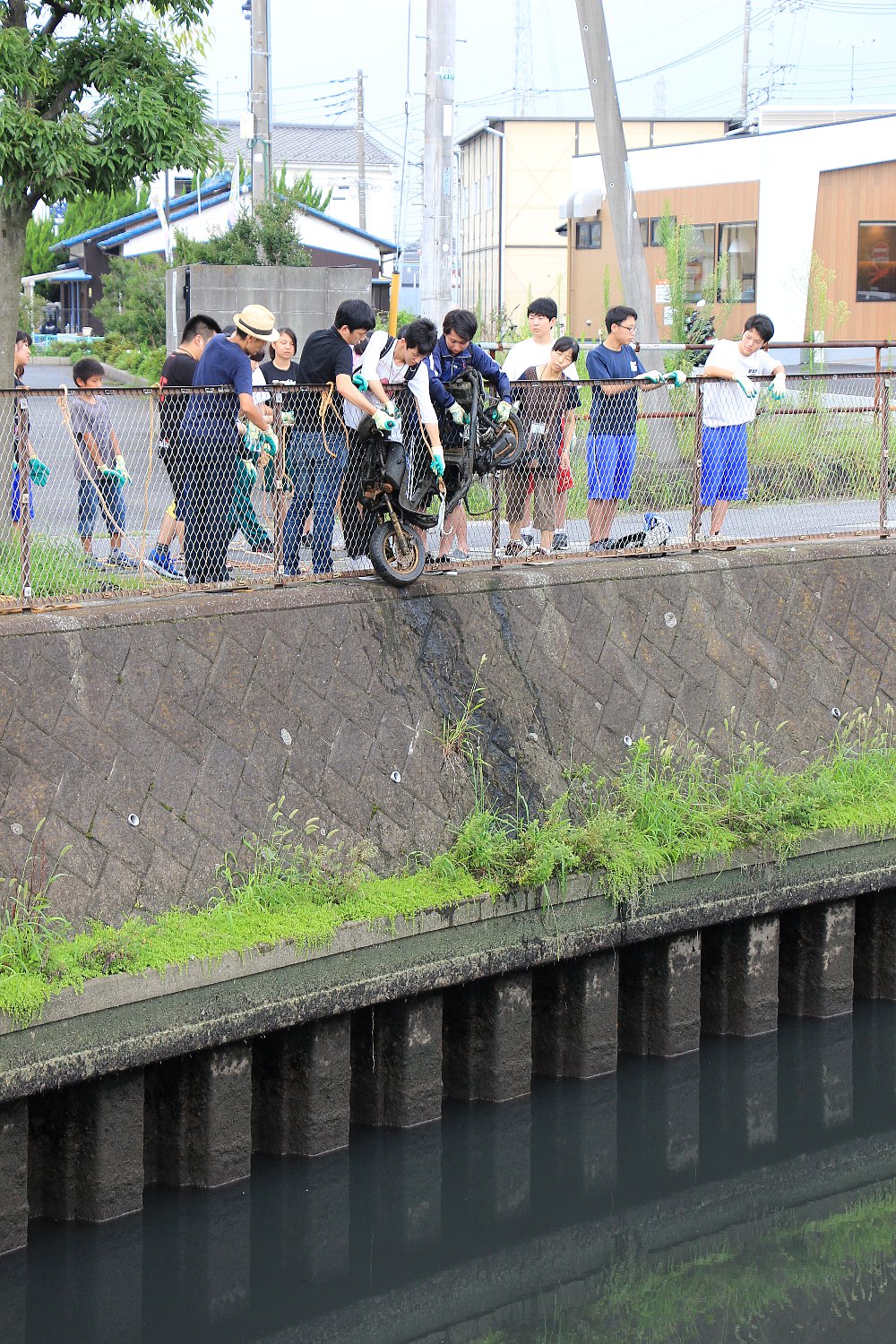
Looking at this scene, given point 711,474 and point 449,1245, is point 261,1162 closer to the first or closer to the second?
point 449,1245

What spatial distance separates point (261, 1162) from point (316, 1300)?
650mm

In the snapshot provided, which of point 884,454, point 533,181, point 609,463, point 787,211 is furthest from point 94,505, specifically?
point 533,181

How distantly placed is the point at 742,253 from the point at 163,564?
2617cm

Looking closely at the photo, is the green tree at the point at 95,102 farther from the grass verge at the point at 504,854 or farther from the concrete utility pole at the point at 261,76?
the concrete utility pole at the point at 261,76

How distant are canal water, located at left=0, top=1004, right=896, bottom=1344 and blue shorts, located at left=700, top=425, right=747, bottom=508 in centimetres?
319

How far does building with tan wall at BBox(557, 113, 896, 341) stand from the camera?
27.6 metres

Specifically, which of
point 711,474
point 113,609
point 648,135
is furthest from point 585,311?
point 113,609

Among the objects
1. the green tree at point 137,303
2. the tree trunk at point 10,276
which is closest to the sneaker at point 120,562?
the tree trunk at point 10,276

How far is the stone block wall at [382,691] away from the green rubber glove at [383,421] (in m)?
0.79

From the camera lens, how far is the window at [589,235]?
37562 millimetres

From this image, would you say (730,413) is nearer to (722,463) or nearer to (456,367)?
(722,463)

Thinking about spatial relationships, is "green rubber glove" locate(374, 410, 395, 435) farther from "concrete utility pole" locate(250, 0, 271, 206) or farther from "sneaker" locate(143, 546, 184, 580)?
"concrete utility pole" locate(250, 0, 271, 206)

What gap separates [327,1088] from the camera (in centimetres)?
694

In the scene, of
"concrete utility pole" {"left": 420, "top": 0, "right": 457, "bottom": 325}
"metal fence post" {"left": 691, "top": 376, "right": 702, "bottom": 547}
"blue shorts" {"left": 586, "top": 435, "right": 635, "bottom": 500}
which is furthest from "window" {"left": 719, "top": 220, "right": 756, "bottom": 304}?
"blue shorts" {"left": 586, "top": 435, "right": 635, "bottom": 500}
